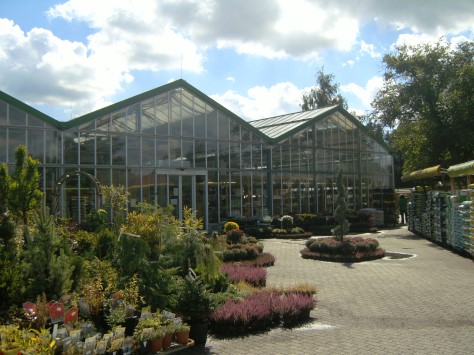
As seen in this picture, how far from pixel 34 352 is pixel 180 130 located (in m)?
19.0

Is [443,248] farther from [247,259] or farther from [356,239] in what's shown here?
[247,259]

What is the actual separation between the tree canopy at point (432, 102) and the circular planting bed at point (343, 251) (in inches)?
510

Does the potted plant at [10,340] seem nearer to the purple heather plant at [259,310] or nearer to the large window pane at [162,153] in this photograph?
the purple heather plant at [259,310]

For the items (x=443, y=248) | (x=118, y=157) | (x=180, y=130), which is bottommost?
(x=443, y=248)

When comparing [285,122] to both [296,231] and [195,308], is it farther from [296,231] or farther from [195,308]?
[195,308]

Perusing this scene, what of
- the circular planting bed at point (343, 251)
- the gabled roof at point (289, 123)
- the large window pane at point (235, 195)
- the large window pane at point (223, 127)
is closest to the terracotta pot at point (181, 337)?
the circular planting bed at point (343, 251)

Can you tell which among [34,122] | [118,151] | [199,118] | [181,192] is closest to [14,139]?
[34,122]

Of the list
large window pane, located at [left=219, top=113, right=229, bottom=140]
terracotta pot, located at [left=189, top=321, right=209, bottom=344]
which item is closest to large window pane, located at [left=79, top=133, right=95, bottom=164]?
large window pane, located at [left=219, top=113, right=229, bottom=140]

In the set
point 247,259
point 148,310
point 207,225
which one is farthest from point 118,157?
point 148,310

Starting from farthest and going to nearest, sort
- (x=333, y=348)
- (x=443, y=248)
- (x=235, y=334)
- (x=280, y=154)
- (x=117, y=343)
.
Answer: (x=280, y=154), (x=443, y=248), (x=235, y=334), (x=333, y=348), (x=117, y=343)

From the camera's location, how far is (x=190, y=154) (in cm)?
2380

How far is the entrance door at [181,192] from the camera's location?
22.7 metres

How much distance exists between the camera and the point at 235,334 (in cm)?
717

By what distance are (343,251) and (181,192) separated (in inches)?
398
